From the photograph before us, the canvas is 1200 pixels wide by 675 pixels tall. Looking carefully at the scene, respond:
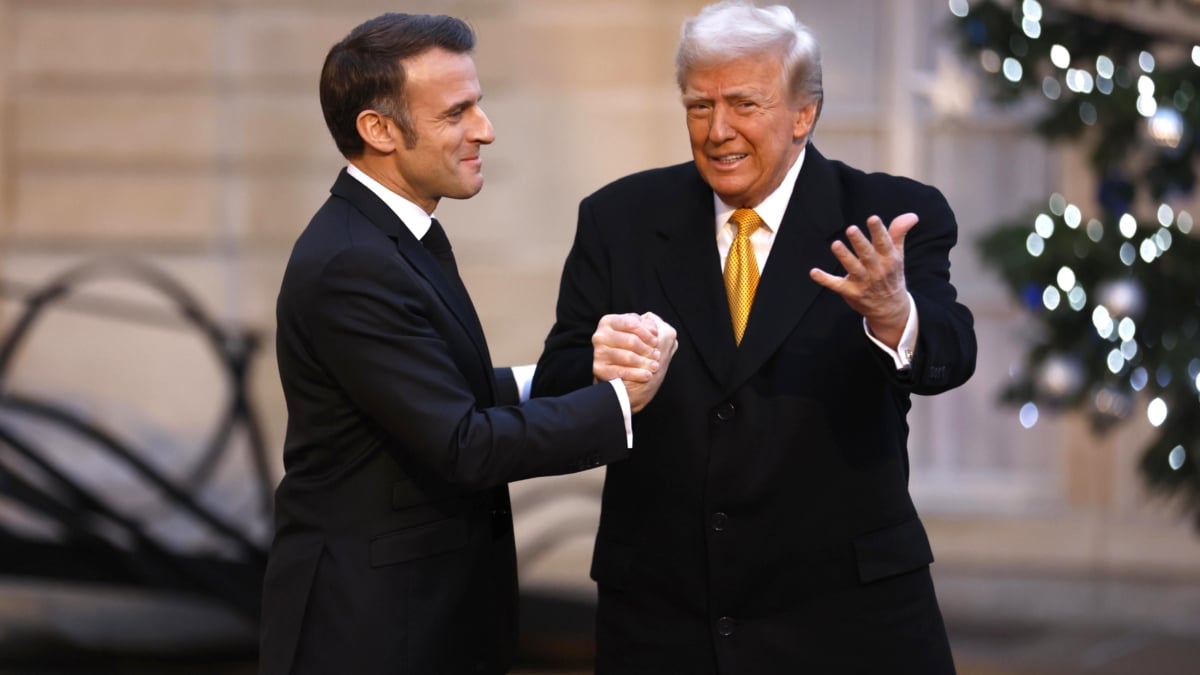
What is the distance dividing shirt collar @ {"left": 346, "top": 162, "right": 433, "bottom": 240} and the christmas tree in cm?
215

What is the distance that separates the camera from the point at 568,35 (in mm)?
6789

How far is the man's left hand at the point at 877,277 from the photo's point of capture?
6.45 feet

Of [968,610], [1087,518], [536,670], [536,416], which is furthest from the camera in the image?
[1087,518]

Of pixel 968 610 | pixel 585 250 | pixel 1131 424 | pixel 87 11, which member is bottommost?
pixel 968 610

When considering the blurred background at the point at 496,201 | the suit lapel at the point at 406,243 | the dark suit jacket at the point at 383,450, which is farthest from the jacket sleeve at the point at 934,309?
the blurred background at the point at 496,201

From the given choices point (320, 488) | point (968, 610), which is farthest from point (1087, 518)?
point (320, 488)

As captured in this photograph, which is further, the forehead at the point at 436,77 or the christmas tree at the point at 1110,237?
the christmas tree at the point at 1110,237

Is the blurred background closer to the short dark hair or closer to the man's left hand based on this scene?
the short dark hair

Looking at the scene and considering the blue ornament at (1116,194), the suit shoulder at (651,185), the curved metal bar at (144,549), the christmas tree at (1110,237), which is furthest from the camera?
the curved metal bar at (144,549)

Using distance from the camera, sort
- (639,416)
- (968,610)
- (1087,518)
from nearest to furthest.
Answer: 1. (639,416)
2. (968,610)
3. (1087,518)

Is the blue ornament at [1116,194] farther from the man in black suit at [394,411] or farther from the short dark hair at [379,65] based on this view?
the short dark hair at [379,65]

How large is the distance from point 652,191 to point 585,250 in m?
0.14

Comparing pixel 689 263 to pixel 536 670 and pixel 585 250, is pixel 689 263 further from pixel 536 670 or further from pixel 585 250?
pixel 536 670

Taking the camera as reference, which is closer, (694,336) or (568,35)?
(694,336)
